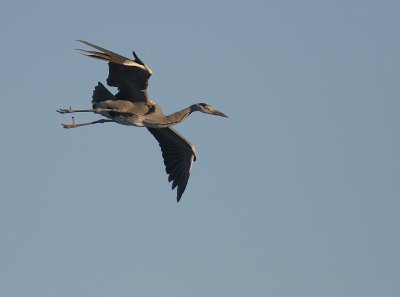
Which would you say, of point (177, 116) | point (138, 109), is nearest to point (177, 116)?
point (177, 116)

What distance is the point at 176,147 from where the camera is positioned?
37438 mm

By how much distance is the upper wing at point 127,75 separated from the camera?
32156 millimetres

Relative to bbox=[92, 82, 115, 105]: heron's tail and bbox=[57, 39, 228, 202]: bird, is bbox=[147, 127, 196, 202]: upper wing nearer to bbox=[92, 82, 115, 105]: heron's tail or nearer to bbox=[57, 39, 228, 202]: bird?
bbox=[57, 39, 228, 202]: bird

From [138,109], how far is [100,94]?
51.7 inches

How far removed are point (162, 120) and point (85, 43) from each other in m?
4.59

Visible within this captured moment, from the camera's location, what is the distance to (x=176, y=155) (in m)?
37.5

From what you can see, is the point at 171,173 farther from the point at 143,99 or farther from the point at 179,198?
the point at 143,99

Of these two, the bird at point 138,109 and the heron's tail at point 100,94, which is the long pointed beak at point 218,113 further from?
the heron's tail at point 100,94

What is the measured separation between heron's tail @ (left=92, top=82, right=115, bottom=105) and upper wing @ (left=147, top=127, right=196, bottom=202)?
2813 millimetres

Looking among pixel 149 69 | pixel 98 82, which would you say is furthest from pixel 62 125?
pixel 149 69

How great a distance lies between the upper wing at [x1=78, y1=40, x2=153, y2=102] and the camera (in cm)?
3216

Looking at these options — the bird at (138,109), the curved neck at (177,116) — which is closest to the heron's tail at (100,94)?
the bird at (138,109)

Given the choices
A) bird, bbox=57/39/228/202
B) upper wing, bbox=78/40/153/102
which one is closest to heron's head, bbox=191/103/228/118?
bird, bbox=57/39/228/202

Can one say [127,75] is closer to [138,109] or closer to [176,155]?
[138,109]
